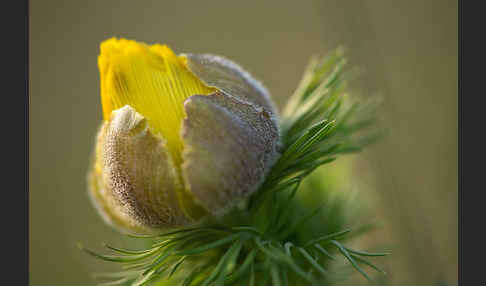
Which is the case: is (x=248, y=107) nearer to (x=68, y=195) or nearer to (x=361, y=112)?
(x=361, y=112)

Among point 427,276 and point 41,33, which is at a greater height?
point 41,33

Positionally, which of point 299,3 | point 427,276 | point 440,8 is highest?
point 299,3

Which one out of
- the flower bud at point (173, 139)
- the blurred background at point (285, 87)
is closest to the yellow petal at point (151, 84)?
the flower bud at point (173, 139)

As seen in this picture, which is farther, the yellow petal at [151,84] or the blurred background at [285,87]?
the blurred background at [285,87]

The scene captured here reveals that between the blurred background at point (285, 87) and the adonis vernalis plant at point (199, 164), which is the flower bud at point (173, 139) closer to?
the adonis vernalis plant at point (199, 164)

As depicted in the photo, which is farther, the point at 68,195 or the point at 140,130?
the point at 68,195

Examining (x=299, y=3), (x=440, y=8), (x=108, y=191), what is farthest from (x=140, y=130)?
(x=299, y=3)

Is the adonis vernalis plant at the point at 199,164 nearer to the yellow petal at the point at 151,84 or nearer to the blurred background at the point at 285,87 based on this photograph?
the yellow petal at the point at 151,84

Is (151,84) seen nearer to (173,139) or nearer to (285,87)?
(173,139)
